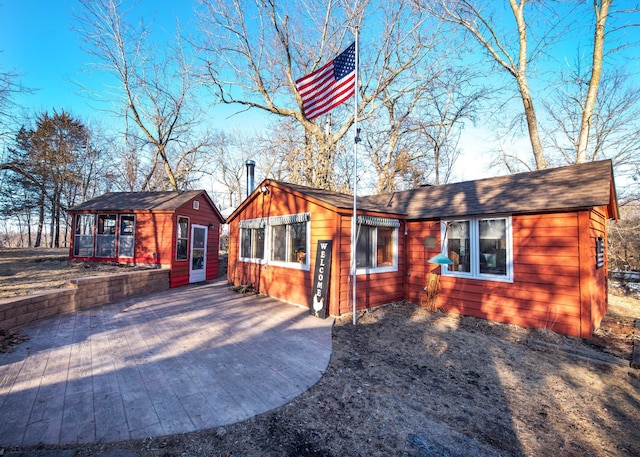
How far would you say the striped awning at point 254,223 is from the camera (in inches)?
343

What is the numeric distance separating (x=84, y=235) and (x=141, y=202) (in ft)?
8.92

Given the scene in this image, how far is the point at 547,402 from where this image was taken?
10.5ft

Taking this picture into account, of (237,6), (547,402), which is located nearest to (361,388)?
(547,402)

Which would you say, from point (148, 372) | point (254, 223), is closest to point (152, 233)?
point (254, 223)

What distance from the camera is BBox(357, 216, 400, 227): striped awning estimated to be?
21.6ft

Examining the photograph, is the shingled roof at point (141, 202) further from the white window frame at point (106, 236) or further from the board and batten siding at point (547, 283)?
the board and batten siding at point (547, 283)

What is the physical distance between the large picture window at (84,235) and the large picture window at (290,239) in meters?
8.66

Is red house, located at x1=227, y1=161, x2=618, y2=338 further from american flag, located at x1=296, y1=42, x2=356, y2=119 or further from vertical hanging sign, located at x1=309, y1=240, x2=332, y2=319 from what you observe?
american flag, located at x1=296, y1=42, x2=356, y2=119

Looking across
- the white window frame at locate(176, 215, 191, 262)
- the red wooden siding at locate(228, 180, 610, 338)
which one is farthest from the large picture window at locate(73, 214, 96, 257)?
the red wooden siding at locate(228, 180, 610, 338)

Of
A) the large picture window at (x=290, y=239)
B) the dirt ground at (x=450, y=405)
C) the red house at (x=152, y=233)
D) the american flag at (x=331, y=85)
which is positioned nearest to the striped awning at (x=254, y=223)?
the large picture window at (x=290, y=239)

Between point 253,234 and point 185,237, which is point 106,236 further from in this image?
point 253,234

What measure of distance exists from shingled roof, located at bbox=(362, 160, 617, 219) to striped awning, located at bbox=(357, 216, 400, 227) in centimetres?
53

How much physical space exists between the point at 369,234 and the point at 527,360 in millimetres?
3897

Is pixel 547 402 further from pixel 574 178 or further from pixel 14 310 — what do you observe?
pixel 14 310
